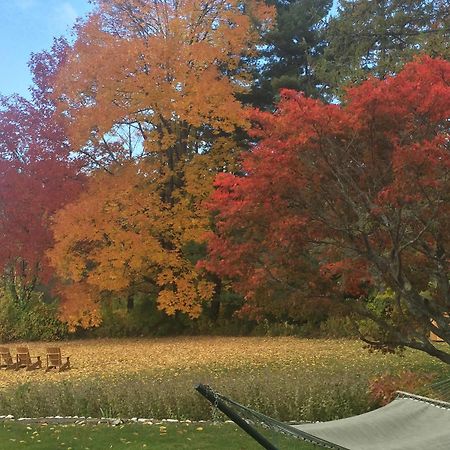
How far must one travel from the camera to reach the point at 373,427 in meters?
4.46

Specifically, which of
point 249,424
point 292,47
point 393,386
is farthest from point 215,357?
point 292,47

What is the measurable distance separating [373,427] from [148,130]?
15.7 m

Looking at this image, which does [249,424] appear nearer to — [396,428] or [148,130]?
[396,428]

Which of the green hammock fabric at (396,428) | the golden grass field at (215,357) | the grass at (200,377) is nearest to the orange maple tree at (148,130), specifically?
the golden grass field at (215,357)

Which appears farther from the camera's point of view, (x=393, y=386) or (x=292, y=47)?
(x=292, y=47)

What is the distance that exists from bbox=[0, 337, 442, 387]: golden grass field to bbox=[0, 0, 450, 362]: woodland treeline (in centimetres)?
85

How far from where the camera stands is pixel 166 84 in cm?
1677

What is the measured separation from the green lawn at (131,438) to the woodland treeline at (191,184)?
211 centimetres

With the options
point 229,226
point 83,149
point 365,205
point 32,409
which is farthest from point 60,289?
point 365,205

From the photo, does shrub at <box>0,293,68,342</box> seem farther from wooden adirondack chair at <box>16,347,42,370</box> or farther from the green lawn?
the green lawn

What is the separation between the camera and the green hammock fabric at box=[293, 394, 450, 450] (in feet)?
13.3

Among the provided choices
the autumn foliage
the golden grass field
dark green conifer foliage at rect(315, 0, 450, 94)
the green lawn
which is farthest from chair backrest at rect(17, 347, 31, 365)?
dark green conifer foliage at rect(315, 0, 450, 94)

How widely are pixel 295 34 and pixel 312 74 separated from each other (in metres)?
1.77

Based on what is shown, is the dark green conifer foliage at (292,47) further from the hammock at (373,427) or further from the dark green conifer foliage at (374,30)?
the hammock at (373,427)
